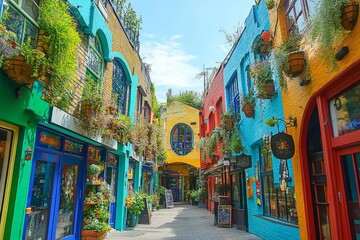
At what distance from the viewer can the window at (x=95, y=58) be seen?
675 centimetres

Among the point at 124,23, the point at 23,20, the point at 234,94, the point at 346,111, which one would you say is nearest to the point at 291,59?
the point at 346,111

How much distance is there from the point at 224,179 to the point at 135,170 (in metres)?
4.34

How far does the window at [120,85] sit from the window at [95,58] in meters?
1.32

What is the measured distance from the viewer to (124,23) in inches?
406

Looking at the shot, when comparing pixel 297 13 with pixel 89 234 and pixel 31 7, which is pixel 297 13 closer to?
pixel 31 7

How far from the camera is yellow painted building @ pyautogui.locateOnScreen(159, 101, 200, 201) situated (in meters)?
23.1

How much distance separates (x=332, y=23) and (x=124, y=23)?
838 centimetres

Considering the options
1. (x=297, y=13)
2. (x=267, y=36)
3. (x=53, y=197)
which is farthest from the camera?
(x=267, y=36)

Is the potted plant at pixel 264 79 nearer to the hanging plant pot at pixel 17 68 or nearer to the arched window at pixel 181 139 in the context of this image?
the hanging plant pot at pixel 17 68

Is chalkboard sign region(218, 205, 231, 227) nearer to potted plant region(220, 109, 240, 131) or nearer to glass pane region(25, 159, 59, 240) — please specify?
potted plant region(220, 109, 240, 131)

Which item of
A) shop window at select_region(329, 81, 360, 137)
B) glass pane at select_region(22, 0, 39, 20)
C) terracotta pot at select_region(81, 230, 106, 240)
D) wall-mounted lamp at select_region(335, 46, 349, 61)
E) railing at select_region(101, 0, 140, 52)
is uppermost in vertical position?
railing at select_region(101, 0, 140, 52)

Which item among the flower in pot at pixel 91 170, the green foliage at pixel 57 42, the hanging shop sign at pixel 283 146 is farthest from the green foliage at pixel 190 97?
the green foliage at pixel 57 42

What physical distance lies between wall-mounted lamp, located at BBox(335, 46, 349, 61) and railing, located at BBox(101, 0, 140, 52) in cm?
639

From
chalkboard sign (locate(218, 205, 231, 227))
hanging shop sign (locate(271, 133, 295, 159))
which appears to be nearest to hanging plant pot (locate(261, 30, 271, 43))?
hanging shop sign (locate(271, 133, 295, 159))
